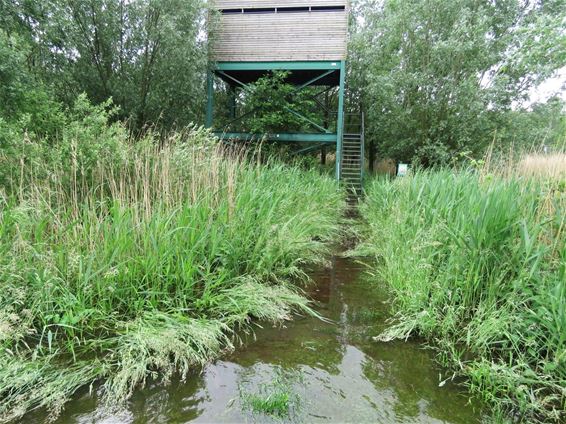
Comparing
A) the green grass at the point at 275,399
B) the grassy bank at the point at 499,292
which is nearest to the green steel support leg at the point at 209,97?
the grassy bank at the point at 499,292

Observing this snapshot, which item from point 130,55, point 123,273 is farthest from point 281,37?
point 123,273

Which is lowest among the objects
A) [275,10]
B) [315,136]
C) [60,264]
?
[60,264]

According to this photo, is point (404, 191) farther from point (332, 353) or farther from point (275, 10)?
point (275, 10)

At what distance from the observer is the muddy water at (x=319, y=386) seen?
5.90 ft

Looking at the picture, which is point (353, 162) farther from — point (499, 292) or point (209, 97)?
point (499, 292)

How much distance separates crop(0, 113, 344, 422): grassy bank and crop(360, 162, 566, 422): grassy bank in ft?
3.62

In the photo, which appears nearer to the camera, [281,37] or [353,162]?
[281,37]

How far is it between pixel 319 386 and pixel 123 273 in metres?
1.70

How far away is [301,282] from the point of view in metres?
3.77

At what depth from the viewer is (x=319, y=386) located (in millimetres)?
2062

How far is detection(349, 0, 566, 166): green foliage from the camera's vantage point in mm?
10148

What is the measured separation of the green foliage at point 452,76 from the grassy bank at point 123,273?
8266 millimetres

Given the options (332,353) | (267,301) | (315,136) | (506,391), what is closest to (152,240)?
(267,301)

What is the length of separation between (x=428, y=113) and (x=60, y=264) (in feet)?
39.2
